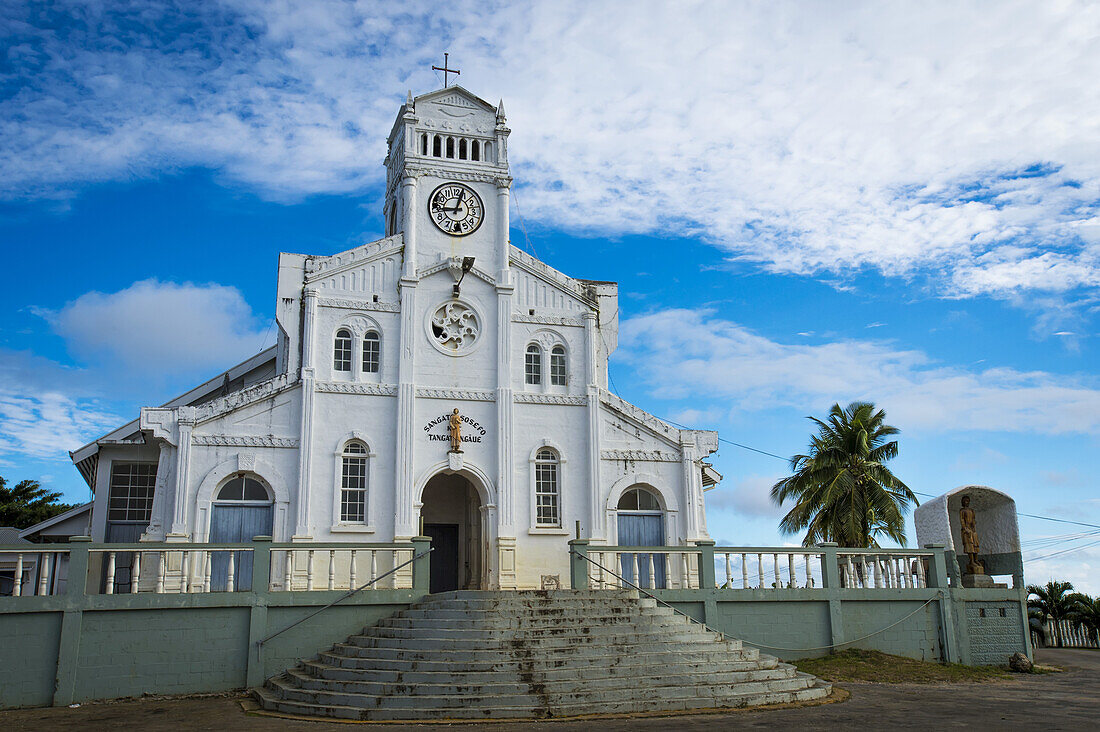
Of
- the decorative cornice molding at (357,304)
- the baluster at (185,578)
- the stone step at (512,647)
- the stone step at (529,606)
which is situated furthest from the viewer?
the decorative cornice molding at (357,304)

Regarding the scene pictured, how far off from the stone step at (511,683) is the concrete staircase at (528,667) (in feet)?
0.06

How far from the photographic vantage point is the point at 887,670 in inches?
755

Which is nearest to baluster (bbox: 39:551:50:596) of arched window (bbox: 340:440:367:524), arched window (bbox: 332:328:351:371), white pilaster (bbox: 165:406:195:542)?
white pilaster (bbox: 165:406:195:542)

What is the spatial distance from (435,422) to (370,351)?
A: 2.57 meters

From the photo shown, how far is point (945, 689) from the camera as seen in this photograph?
17.5 meters

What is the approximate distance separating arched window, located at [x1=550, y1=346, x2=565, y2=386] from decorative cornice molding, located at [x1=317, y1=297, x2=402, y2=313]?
14.7 feet

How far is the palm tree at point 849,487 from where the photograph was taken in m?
28.3

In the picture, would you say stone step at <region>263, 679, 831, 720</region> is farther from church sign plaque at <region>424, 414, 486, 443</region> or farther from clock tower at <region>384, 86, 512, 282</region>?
clock tower at <region>384, 86, 512, 282</region>

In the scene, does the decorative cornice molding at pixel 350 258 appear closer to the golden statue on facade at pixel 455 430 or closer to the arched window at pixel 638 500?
the golden statue on facade at pixel 455 430

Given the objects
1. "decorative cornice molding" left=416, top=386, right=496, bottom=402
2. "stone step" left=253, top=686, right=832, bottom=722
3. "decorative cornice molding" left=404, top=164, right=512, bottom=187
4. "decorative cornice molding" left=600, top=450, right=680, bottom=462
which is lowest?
"stone step" left=253, top=686, right=832, bottom=722

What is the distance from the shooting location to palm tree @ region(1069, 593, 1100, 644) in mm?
32188

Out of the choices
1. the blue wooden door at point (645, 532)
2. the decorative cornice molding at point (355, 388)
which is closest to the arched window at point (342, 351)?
the decorative cornice molding at point (355, 388)

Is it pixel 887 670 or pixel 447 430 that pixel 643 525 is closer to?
pixel 447 430

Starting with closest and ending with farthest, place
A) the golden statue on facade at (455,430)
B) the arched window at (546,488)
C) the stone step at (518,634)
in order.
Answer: the stone step at (518,634), the golden statue on facade at (455,430), the arched window at (546,488)
